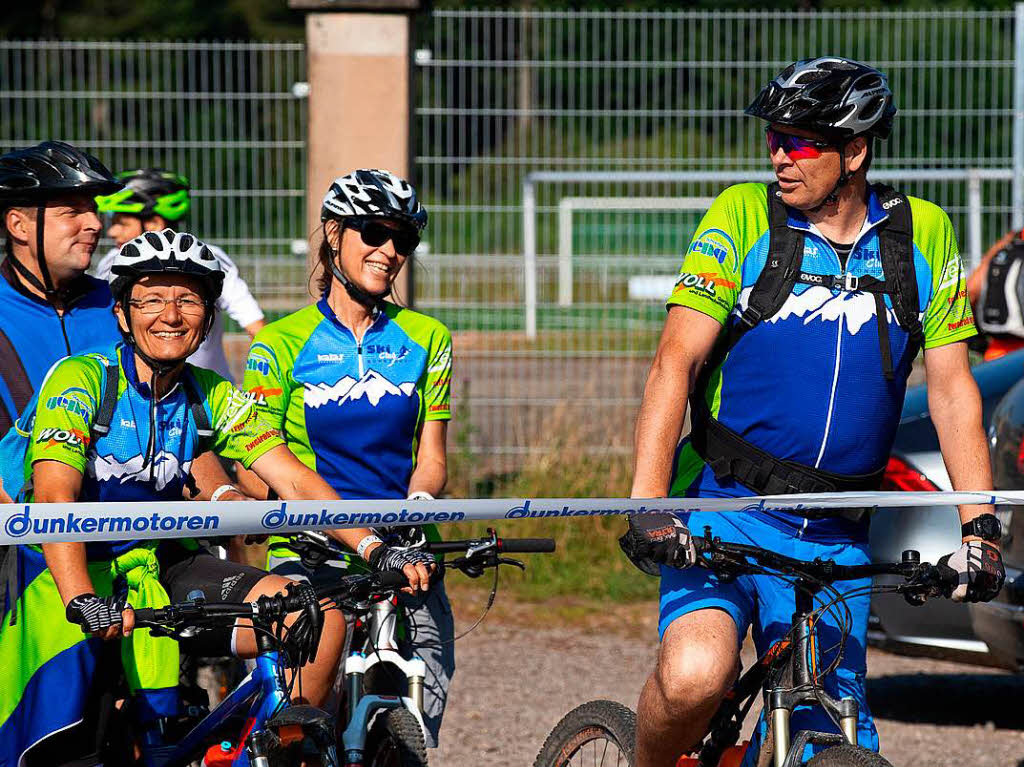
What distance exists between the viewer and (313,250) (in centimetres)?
744

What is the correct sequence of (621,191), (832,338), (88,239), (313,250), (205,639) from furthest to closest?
(621,191) < (313,250) < (88,239) < (205,639) < (832,338)

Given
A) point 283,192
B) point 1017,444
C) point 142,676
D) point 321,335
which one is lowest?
point 142,676

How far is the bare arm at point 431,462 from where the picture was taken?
4660 millimetres

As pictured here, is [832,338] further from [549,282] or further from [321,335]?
[549,282]

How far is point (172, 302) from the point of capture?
3996 millimetres

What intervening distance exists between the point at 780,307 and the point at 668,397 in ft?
1.11

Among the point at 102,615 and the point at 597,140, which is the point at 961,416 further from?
the point at 597,140

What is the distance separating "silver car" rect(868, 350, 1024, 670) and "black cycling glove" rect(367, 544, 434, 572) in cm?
268

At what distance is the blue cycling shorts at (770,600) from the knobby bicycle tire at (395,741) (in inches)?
28.8

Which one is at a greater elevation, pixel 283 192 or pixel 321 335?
pixel 283 192

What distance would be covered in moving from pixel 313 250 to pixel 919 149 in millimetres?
4075

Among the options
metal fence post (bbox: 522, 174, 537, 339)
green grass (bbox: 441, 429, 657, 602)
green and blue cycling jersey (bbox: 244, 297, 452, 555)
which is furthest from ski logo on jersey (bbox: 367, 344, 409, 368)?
metal fence post (bbox: 522, 174, 537, 339)

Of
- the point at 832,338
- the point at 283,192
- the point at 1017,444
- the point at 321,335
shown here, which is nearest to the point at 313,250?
the point at 283,192

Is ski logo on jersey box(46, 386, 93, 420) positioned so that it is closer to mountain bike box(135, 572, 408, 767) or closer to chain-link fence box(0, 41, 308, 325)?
mountain bike box(135, 572, 408, 767)
